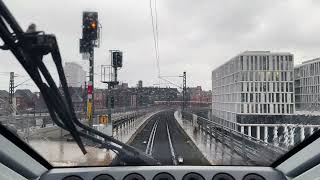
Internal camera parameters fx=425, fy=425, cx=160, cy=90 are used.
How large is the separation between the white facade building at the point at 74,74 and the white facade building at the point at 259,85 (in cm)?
Result: 138

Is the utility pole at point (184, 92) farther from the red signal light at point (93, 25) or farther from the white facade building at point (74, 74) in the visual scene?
the red signal light at point (93, 25)

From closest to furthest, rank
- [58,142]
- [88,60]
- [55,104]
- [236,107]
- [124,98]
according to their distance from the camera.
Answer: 1. [55,104]
2. [88,60]
3. [236,107]
4. [58,142]
5. [124,98]

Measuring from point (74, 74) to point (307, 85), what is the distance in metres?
2.05

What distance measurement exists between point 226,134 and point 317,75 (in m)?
1.31

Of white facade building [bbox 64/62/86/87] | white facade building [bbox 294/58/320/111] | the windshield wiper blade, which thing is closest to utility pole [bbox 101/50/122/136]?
white facade building [bbox 64/62/86/87]

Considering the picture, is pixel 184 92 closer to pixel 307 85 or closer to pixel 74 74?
pixel 307 85

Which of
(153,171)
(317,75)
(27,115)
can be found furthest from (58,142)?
(317,75)

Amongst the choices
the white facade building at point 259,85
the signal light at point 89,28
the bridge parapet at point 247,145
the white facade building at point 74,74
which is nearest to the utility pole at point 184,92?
the bridge parapet at point 247,145

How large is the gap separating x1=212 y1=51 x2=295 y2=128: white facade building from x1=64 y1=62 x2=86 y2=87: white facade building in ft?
4.52

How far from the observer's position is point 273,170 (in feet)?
12.9

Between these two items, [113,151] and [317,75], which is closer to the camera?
[317,75]

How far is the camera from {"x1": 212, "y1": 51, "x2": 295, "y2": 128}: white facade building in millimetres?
3646

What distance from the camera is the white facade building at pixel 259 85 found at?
365 centimetres

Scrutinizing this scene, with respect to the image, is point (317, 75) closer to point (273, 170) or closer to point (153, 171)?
point (273, 170)
